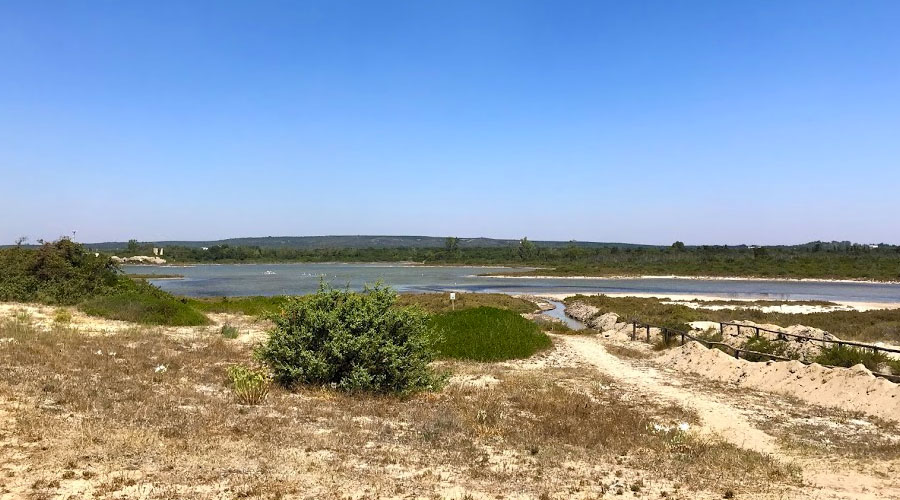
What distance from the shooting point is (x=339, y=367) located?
12773 millimetres

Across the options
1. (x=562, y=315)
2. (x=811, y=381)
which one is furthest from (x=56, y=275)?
(x=562, y=315)

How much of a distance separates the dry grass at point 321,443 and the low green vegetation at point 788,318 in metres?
22.7

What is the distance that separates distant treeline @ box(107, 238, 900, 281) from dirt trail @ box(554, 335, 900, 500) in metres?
95.9

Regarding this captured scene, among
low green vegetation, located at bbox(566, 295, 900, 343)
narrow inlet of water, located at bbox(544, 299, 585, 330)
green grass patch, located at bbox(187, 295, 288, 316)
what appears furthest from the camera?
narrow inlet of water, located at bbox(544, 299, 585, 330)

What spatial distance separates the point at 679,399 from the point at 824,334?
41.3ft

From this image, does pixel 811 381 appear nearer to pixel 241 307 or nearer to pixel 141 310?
pixel 141 310

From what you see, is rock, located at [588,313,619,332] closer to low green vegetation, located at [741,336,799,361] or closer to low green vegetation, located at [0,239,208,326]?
low green vegetation, located at [741,336,799,361]

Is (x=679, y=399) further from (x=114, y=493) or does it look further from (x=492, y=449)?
(x=114, y=493)

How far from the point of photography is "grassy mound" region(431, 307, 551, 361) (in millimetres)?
22219

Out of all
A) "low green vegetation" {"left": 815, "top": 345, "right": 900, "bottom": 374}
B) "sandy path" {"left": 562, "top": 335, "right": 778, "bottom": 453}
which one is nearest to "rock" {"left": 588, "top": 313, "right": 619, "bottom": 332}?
"sandy path" {"left": 562, "top": 335, "right": 778, "bottom": 453}

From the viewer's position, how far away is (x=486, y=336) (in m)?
24.2

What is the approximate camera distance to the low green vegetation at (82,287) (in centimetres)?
2717

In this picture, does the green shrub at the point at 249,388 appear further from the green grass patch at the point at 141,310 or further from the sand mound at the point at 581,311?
the sand mound at the point at 581,311

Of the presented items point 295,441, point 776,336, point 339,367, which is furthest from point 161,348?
point 776,336
